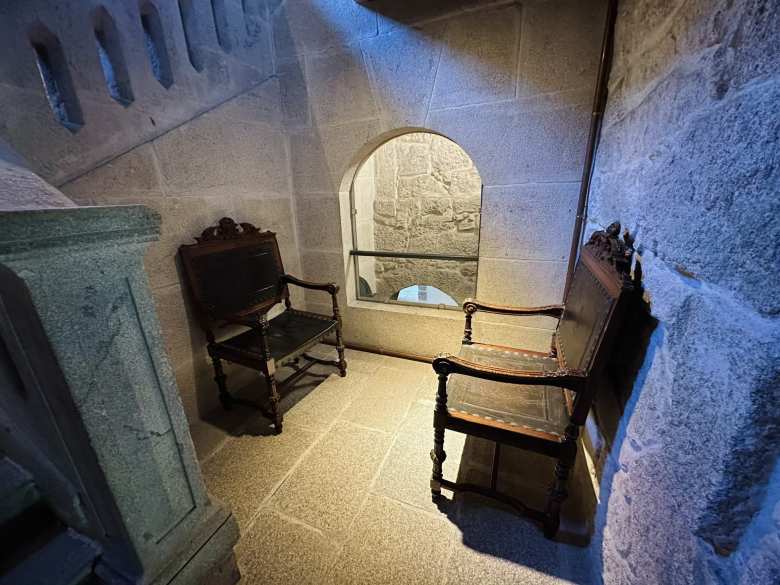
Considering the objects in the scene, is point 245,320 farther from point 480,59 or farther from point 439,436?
point 480,59

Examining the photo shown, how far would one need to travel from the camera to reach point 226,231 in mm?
2008

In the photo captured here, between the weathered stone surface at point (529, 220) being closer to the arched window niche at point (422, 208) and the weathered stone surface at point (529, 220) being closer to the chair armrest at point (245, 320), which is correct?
the chair armrest at point (245, 320)

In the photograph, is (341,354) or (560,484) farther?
(341,354)

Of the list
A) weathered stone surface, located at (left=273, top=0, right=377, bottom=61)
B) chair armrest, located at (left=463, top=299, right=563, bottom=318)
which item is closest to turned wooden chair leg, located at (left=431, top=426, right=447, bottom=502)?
chair armrest, located at (left=463, top=299, right=563, bottom=318)

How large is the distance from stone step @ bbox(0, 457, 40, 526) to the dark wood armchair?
2.90 ft

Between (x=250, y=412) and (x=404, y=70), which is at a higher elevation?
(x=404, y=70)

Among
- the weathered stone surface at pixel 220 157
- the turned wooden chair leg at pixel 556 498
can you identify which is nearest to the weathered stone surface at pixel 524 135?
the weathered stone surface at pixel 220 157

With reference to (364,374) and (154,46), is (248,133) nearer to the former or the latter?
(154,46)

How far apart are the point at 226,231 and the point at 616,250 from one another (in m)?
2.15

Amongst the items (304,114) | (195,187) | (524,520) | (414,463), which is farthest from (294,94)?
(524,520)

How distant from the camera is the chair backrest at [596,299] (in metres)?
0.99

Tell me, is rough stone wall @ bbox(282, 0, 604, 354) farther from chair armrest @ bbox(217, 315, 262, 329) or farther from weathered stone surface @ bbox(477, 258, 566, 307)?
chair armrest @ bbox(217, 315, 262, 329)

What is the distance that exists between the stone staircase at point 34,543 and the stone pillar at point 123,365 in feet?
0.78

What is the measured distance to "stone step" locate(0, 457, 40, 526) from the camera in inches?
39.3
